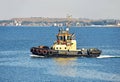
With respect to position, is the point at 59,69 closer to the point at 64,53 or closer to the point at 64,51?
the point at 64,53

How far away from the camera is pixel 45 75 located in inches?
3278

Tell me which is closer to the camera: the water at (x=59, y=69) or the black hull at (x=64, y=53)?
the water at (x=59, y=69)

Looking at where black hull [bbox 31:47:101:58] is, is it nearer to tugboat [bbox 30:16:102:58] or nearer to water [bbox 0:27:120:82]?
tugboat [bbox 30:16:102:58]

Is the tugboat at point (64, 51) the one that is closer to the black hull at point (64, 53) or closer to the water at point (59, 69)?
the black hull at point (64, 53)

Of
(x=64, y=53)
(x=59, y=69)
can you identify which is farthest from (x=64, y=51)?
(x=59, y=69)

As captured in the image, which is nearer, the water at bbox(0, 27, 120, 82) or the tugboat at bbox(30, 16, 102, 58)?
the water at bbox(0, 27, 120, 82)

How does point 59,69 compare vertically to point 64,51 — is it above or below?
above

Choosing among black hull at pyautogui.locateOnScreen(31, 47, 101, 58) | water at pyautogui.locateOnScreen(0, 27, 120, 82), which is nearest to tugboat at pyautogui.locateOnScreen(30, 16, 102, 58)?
black hull at pyautogui.locateOnScreen(31, 47, 101, 58)

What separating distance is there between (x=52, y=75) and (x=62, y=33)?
3219cm

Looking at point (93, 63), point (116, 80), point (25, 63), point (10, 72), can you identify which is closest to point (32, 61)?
point (25, 63)

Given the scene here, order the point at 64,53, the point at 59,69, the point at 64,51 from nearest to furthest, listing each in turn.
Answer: the point at 59,69 → the point at 64,53 → the point at 64,51

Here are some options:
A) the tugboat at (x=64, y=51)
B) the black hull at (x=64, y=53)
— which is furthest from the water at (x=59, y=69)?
the tugboat at (x=64, y=51)

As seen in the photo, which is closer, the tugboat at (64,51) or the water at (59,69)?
the water at (59,69)

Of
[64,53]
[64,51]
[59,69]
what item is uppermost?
[59,69]
